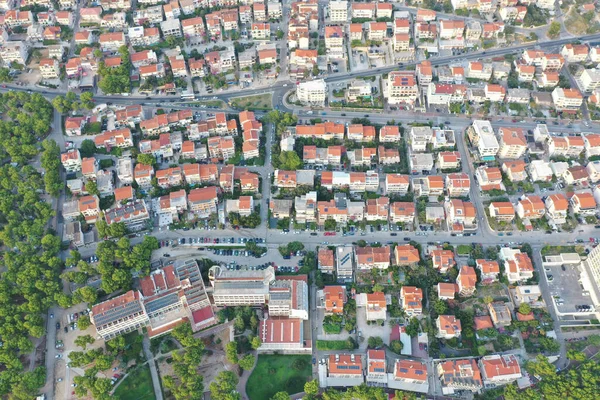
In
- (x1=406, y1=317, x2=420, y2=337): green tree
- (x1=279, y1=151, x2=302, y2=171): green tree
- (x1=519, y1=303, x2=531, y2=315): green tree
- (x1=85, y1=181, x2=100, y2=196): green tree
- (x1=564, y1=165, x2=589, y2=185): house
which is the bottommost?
(x1=406, y1=317, x2=420, y2=337): green tree

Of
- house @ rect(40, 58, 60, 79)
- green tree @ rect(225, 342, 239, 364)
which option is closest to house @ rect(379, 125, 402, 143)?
green tree @ rect(225, 342, 239, 364)

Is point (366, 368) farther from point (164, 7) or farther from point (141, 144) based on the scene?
point (164, 7)

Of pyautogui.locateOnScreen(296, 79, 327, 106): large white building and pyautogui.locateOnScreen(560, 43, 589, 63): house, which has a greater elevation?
pyautogui.locateOnScreen(560, 43, 589, 63): house

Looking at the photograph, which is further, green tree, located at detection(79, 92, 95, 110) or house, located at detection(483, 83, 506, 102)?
green tree, located at detection(79, 92, 95, 110)

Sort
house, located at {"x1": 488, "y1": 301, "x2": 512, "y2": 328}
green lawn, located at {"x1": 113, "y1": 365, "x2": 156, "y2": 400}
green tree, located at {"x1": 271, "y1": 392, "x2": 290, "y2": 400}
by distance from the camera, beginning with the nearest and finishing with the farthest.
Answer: green tree, located at {"x1": 271, "y1": 392, "x2": 290, "y2": 400} → green lawn, located at {"x1": 113, "y1": 365, "x2": 156, "y2": 400} → house, located at {"x1": 488, "y1": 301, "x2": 512, "y2": 328}

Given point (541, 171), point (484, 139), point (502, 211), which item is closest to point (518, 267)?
point (502, 211)

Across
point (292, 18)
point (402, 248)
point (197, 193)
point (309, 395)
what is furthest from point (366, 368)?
point (292, 18)

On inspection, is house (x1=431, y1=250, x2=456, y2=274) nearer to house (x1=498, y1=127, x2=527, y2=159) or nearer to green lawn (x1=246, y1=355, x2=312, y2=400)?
green lawn (x1=246, y1=355, x2=312, y2=400)

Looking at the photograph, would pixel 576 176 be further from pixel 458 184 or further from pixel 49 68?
pixel 49 68
